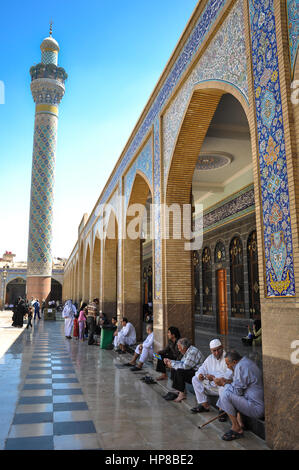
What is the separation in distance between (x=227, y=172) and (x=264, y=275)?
6230 millimetres

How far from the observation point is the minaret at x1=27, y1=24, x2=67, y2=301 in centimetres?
2197

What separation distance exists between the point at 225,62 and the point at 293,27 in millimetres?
1229

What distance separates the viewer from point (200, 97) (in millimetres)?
4844

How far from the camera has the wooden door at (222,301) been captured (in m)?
9.96

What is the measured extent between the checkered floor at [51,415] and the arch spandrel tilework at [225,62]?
3.07 metres

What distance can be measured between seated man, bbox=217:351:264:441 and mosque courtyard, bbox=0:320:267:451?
15 centimetres

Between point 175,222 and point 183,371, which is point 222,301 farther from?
point 183,371

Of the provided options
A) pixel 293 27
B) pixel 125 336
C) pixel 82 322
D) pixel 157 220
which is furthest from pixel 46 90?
pixel 293 27

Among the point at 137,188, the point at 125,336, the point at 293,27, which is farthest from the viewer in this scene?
the point at 137,188

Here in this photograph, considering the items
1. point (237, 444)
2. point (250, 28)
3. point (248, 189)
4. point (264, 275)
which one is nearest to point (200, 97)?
point (250, 28)

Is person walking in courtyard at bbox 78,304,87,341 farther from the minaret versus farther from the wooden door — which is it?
the minaret

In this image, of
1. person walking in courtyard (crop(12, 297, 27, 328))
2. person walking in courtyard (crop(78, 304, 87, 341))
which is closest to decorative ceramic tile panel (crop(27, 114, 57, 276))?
person walking in courtyard (crop(12, 297, 27, 328))

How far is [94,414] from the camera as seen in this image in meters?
3.50
